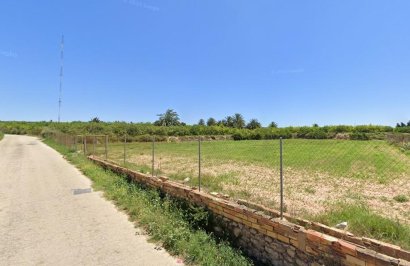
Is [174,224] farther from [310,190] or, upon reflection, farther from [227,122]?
[227,122]

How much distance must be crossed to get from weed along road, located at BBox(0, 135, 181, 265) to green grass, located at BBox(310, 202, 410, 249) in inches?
109

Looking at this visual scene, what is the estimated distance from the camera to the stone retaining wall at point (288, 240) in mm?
3443

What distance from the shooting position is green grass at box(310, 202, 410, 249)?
4.10m

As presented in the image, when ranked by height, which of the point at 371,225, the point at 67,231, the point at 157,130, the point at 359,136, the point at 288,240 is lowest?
the point at 67,231

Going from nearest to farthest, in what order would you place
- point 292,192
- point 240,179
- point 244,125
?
1. point 292,192
2. point 240,179
3. point 244,125

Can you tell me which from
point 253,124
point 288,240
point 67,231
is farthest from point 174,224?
point 253,124

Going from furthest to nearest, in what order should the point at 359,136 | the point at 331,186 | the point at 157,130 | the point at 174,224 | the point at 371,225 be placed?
the point at 157,130 → the point at 331,186 → the point at 359,136 → the point at 174,224 → the point at 371,225

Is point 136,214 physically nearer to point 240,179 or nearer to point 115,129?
point 240,179

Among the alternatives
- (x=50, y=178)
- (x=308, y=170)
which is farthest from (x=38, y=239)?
(x=308, y=170)

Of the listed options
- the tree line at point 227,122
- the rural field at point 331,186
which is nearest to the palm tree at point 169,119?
the tree line at point 227,122

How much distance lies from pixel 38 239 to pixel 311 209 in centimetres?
529

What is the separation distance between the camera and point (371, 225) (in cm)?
450

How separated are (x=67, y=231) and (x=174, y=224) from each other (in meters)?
2.19

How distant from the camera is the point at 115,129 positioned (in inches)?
2157
